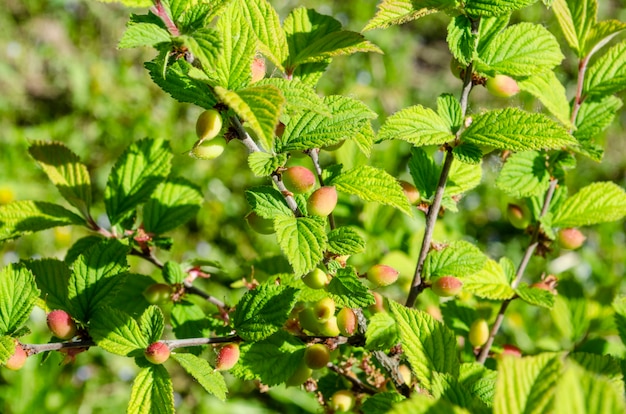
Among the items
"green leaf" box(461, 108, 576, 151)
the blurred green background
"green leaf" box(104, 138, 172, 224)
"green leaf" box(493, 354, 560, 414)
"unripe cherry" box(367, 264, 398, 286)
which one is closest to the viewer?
"green leaf" box(493, 354, 560, 414)

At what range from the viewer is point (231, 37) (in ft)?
2.66

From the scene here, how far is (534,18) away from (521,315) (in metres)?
1.86

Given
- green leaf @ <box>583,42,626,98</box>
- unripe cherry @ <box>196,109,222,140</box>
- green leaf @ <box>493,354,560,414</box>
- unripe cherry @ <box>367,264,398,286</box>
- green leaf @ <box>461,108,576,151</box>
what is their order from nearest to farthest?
green leaf @ <box>493,354,560,414</box>, unripe cherry @ <box>196,109,222,140</box>, green leaf @ <box>461,108,576,151</box>, unripe cherry @ <box>367,264,398,286</box>, green leaf @ <box>583,42,626,98</box>

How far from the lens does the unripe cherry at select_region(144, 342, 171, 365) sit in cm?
92

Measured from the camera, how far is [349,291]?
0.95 metres

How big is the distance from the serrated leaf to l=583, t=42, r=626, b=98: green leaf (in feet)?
1.54

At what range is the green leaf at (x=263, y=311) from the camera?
38.3 inches

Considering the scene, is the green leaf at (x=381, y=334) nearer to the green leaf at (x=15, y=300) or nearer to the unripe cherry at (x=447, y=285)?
the unripe cherry at (x=447, y=285)

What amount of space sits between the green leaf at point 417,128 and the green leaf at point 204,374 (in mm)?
447

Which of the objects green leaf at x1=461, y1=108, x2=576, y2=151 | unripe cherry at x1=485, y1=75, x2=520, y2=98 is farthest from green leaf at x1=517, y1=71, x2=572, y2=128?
green leaf at x1=461, y1=108, x2=576, y2=151

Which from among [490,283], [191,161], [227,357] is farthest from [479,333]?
[191,161]

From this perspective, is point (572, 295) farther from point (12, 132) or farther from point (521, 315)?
point (12, 132)

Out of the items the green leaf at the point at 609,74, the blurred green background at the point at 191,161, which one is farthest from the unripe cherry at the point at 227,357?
the green leaf at the point at 609,74

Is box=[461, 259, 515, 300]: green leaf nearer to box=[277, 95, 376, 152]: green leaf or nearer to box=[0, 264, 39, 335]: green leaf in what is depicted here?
box=[277, 95, 376, 152]: green leaf
